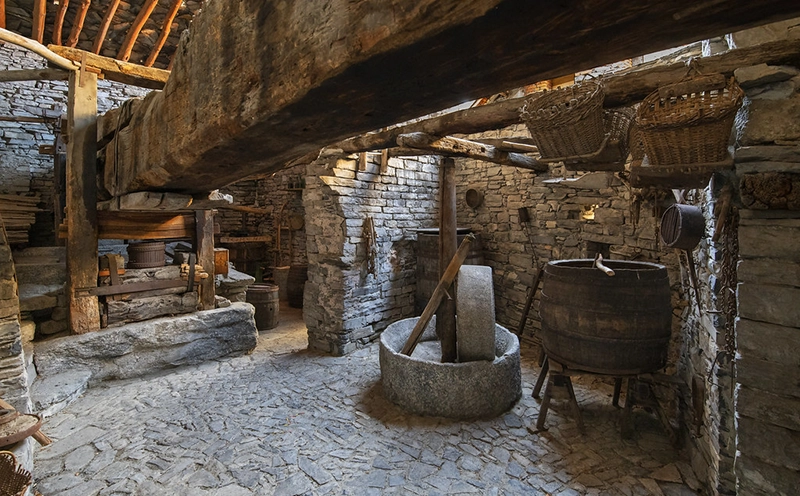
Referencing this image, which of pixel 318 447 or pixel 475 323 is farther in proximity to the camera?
pixel 475 323

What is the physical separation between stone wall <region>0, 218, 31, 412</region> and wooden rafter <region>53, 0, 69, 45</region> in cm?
646

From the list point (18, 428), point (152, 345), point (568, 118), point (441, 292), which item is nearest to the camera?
point (568, 118)

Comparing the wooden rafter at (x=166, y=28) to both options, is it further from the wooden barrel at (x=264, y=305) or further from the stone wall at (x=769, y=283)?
the stone wall at (x=769, y=283)

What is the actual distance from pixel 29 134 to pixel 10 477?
8290mm

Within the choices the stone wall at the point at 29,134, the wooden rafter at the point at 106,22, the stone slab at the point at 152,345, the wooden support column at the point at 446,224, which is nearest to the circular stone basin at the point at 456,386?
the wooden support column at the point at 446,224

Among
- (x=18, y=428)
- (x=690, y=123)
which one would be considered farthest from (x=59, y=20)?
(x=690, y=123)

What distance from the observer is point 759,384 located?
1.98 meters

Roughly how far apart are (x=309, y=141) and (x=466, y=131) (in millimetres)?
2268

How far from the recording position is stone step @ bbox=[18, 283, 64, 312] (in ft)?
12.0

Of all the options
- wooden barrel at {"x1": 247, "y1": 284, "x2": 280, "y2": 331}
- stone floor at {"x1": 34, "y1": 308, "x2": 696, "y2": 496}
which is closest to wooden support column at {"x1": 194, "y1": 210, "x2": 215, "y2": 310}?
stone floor at {"x1": 34, "y1": 308, "x2": 696, "y2": 496}

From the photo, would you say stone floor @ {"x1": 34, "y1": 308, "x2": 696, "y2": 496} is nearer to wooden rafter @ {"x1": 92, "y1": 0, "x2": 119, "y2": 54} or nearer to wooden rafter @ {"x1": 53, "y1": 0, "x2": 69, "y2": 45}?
wooden rafter @ {"x1": 92, "y1": 0, "x2": 119, "y2": 54}

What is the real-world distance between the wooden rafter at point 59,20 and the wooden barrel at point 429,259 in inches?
294

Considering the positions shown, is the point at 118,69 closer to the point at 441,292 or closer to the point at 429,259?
the point at 441,292

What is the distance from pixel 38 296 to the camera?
3734mm
